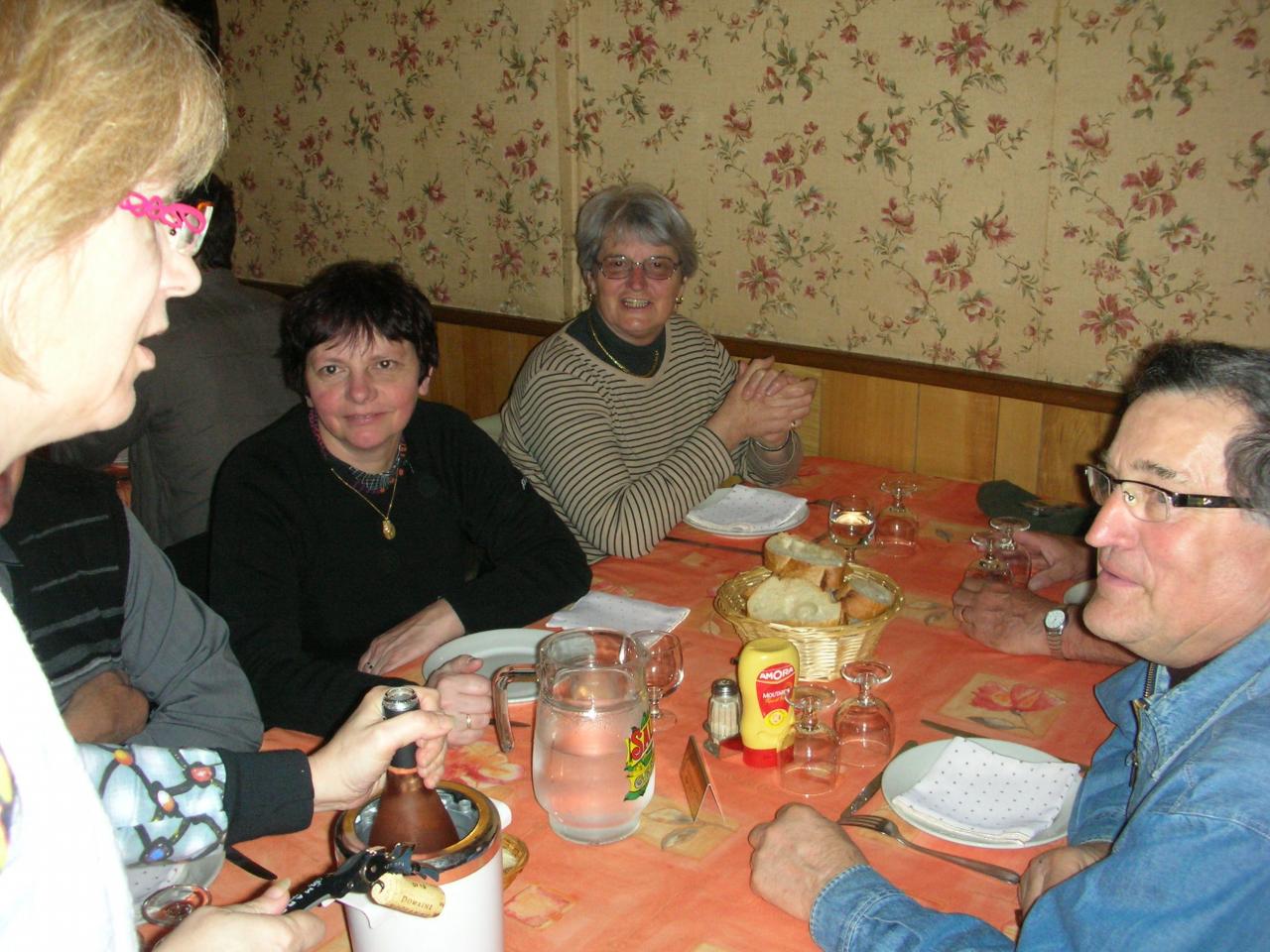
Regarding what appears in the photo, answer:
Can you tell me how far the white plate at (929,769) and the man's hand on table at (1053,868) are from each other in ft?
0.31

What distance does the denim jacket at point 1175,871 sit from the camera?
0.90 m

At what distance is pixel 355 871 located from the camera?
0.88 meters

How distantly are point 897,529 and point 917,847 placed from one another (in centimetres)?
104

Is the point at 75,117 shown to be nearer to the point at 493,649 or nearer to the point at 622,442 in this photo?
the point at 493,649

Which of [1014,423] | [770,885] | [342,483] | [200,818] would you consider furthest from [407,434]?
[1014,423]

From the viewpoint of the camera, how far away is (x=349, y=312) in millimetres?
1920

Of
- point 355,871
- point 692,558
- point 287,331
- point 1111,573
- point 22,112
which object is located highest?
point 22,112

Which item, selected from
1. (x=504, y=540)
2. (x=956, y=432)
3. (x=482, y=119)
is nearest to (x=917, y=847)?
(x=504, y=540)

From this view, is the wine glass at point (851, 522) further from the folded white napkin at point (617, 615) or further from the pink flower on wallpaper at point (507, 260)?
the pink flower on wallpaper at point (507, 260)

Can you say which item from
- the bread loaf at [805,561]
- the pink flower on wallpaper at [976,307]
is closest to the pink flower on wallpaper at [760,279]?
the pink flower on wallpaper at [976,307]

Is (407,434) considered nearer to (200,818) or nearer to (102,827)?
(200,818)

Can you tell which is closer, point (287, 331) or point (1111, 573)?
point (1111, 573)

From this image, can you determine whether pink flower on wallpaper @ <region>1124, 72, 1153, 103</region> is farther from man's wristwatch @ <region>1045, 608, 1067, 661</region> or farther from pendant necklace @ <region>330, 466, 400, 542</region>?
pendant necklace @ <region>330, 466, 400, 542</region>

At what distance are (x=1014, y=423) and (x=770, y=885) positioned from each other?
82.0 inches
